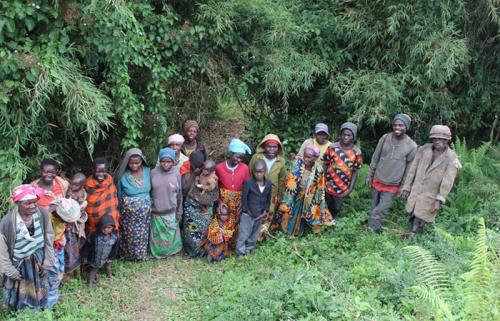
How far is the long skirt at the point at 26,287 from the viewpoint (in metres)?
4.46

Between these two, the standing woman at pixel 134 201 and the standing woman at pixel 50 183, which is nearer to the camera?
the standing woman at pixel 50 183

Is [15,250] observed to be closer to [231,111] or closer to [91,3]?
[91,3]

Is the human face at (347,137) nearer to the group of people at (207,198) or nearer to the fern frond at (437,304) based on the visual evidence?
the group of people at (207,198)

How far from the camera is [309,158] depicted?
5.98 meters

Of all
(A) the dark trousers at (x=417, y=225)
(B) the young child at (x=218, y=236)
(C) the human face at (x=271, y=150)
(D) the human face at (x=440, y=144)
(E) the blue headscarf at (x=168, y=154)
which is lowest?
(B) the young child at (x=218, y=236)

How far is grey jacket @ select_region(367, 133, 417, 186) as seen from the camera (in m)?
6.02

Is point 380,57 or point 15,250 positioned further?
point 380,57

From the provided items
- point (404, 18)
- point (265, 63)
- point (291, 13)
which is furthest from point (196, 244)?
point (404, 18)

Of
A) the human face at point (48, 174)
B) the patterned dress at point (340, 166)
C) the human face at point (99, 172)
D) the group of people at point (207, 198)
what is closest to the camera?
the human face at point (48, 174)

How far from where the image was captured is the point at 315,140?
6379 millimetres

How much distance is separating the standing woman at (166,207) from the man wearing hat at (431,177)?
2.70 m

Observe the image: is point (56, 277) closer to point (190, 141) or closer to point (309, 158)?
point (190, 141)

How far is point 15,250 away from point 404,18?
215 inches

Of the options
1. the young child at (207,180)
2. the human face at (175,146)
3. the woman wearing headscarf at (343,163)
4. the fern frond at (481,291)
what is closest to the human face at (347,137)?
the woman wearing headscarf at (343,163)
